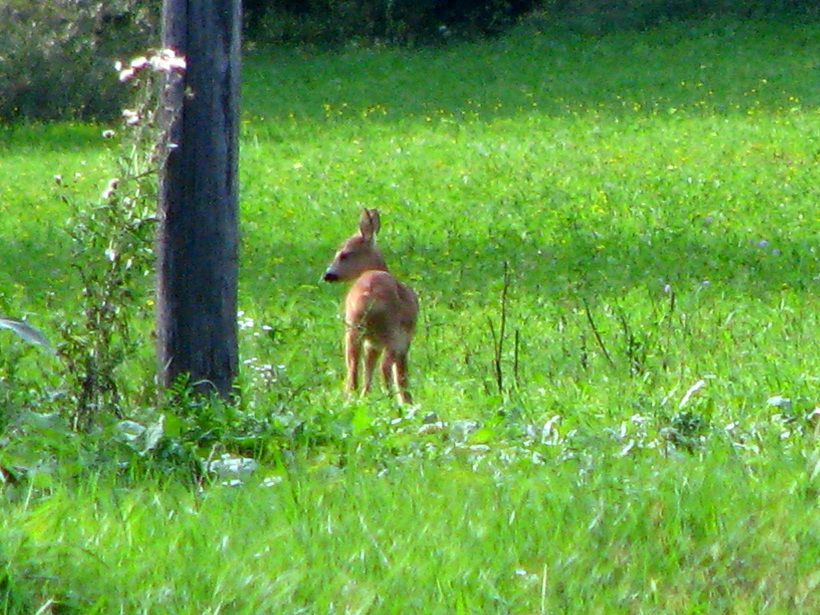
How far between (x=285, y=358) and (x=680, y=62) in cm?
2179

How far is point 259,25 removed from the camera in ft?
127

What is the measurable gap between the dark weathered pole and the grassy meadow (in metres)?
0.24

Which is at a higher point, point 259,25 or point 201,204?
point 201,204

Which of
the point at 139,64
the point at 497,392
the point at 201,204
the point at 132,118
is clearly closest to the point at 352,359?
the point at 497,392

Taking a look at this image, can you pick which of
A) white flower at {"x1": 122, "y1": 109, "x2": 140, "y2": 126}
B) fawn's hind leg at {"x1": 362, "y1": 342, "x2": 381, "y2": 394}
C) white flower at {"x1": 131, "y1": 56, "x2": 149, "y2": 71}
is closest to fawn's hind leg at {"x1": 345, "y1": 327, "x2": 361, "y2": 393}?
fawn's hind leg at {"x1": 362, "y1": 342, "x2": 381, "y2": 394}

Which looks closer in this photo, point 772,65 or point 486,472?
point 486,472

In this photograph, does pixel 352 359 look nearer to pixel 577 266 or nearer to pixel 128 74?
pixel 128 74

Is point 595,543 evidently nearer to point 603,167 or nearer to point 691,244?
point 691,244

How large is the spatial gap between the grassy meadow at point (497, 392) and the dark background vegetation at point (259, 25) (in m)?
3.37

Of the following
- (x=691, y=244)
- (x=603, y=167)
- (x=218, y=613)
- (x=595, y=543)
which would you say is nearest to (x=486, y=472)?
(x=595, y=543)

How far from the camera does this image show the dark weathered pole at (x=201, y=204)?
6.65m

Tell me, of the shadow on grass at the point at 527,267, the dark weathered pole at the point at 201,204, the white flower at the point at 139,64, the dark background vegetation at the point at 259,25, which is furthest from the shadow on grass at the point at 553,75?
the white flower at the point at 139,64

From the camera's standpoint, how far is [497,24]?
37.2 m

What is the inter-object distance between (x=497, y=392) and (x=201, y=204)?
1.80 m
